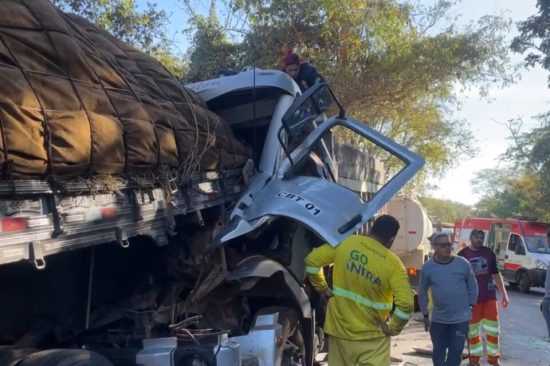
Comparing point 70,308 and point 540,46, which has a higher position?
point 540,46

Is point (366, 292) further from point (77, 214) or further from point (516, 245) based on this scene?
point (516, 245)

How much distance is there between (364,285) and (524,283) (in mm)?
16361

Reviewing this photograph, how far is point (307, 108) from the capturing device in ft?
18.5

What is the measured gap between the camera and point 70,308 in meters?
3.92

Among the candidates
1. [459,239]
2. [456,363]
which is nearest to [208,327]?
[456,363]

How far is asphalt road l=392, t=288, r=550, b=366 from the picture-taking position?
8.07 m

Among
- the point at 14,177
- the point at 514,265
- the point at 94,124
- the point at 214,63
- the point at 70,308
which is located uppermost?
the point at 214,63

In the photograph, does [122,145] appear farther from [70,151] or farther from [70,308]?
[70,308]

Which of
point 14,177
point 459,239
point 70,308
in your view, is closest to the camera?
point 14,177

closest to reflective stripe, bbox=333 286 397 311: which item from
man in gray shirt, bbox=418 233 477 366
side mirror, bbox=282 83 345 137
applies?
side mirror, bbox=282 83 345 137

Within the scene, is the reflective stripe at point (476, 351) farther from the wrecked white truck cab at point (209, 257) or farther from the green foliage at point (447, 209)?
the green foliage at point (447, 209)

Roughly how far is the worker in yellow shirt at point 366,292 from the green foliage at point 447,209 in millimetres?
65171

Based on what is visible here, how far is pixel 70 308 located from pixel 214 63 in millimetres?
14076

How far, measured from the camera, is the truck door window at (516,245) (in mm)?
19948
